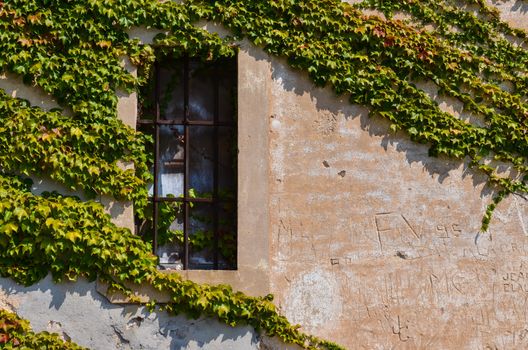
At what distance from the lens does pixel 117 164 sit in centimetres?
623

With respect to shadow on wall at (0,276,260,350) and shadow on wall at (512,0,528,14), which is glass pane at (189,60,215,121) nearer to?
shadow on wall at (0,276,260,350)

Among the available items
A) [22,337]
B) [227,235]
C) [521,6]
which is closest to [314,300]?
[227,235]

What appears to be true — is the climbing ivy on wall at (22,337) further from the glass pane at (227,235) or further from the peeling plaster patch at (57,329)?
the glass pane at (227,235)

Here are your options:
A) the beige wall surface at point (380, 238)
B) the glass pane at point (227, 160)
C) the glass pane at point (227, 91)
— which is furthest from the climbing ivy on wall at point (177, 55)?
the glass pane at point (227, 160)

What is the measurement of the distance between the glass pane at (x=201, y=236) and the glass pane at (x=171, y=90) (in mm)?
835

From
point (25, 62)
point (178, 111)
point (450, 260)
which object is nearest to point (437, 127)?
point (450, 260)

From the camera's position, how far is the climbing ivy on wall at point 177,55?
6047mm

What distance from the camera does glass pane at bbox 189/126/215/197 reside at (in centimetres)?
665

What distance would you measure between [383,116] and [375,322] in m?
1.76

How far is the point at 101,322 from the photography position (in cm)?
608

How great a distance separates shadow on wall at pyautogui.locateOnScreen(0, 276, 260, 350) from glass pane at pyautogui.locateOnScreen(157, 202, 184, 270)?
54 centimetres

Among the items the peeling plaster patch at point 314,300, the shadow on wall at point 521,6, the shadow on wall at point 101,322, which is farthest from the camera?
the shadow on wall at point 521,6

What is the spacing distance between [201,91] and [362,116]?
1.45 meters

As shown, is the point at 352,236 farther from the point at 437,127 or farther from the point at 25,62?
the point at 25,62
